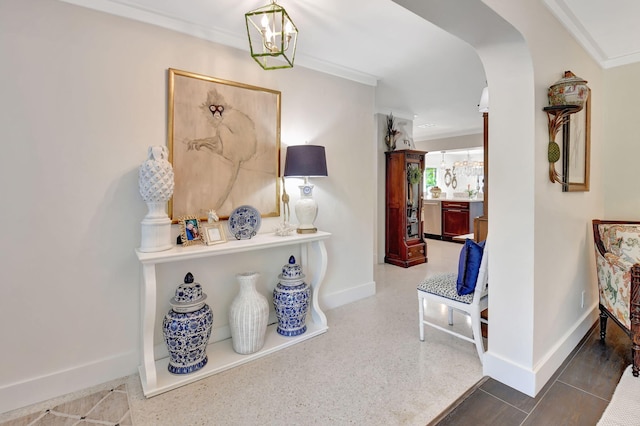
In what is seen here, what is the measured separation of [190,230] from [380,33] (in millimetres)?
2145

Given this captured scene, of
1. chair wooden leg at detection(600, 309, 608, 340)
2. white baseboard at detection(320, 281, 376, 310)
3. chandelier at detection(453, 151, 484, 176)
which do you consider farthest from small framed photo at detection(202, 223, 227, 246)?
chandelier at detection(453, 151, 484, 176)

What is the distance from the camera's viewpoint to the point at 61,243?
6.27ft

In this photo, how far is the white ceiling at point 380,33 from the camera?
207 centimetres

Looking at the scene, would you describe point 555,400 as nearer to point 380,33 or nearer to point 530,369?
point 530,369

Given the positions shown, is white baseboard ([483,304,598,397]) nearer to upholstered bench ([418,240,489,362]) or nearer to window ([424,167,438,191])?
upholstered bench ([418,240,489,362])

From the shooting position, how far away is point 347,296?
338 centimetres

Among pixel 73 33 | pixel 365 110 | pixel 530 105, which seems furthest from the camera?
pixel 365 110

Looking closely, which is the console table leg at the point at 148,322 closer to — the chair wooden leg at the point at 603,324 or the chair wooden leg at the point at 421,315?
the chair wooden leg at the point at 421,315

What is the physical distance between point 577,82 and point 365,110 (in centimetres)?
197

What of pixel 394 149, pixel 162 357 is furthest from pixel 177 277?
pixel 394 149

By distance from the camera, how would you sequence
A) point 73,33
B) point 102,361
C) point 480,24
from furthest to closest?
1. point 102,361
2. point 73,33
3. point 480,24

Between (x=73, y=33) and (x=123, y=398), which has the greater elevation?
(x=73, y=33)

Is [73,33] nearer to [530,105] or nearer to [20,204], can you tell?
[20,204]

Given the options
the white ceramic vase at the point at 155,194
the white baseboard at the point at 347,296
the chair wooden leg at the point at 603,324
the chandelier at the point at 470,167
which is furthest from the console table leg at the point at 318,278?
the chandelier at the point at 470,167
